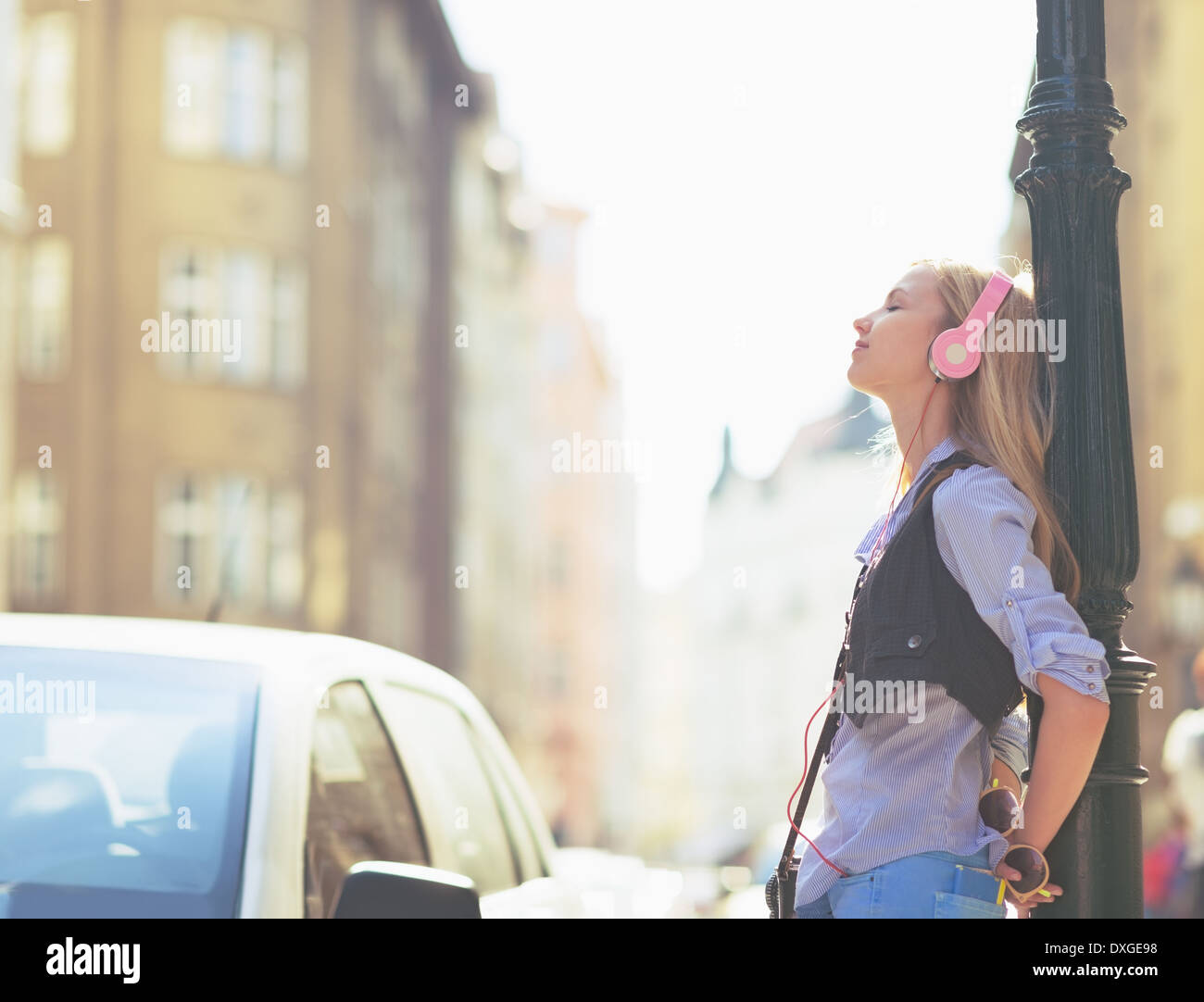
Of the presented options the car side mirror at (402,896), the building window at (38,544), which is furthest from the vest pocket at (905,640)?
the building window at (38,544)

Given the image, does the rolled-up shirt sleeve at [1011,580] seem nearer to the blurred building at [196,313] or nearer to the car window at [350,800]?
the car window at [350,800]

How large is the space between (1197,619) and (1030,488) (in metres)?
12.2

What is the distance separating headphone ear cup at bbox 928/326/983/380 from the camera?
279 centimetres

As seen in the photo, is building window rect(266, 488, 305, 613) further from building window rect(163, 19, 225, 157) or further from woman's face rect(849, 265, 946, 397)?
woman's face rect(849, 265, 946, 397)

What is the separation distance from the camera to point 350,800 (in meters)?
3.76

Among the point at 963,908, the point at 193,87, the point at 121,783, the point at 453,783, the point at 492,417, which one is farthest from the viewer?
the point at 492,417

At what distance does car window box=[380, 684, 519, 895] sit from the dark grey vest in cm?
179

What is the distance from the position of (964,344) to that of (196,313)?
24.2m

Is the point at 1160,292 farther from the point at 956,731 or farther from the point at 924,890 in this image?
the point at 924,890

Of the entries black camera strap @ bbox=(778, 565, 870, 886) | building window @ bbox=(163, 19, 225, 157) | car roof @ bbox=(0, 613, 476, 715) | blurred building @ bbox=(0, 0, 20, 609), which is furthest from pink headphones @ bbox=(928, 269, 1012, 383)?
building window @ bbox=(163, 19, 225, 157)

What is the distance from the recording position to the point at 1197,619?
14.2 meters

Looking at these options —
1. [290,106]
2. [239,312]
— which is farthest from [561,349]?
[239,312]

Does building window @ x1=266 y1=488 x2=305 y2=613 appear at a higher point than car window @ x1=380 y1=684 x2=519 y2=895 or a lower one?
higher

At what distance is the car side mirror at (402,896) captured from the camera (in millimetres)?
2646
